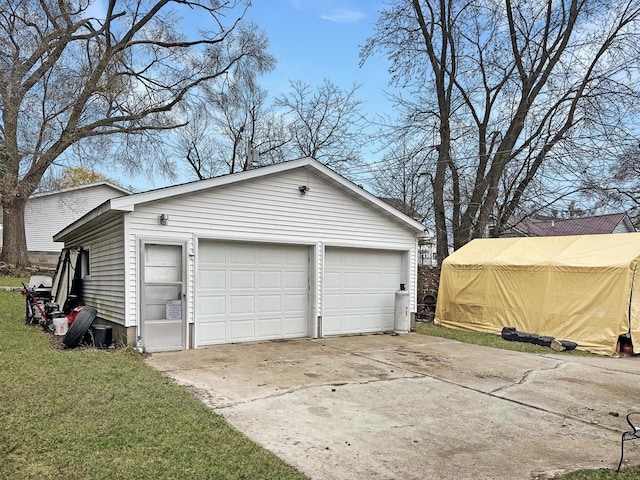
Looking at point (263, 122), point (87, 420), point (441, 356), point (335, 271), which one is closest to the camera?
point (87, 420)

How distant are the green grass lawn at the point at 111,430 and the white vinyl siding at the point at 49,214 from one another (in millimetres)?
21426

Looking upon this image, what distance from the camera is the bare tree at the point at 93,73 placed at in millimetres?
16734

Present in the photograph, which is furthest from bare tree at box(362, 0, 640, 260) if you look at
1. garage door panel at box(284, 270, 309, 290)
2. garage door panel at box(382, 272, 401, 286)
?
garage door panel at box(284, 270, 309, 290)

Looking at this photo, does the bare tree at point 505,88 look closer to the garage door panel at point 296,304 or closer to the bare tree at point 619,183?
the bare tree at point 619,183

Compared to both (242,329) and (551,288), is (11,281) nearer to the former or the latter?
(242,329)

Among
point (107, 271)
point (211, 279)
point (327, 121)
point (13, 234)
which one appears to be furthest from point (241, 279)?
point (327, 121)

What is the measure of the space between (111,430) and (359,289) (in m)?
7.38

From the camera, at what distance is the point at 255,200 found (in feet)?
30.0

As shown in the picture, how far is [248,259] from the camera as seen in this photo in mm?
9227

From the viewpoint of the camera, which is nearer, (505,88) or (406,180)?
(505,88)

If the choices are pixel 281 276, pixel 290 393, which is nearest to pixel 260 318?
pixel 281 276

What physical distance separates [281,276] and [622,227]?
28.7m

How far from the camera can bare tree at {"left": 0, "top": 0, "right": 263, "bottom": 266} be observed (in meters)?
16.7

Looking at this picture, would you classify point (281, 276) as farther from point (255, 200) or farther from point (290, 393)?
point (290, 393)
